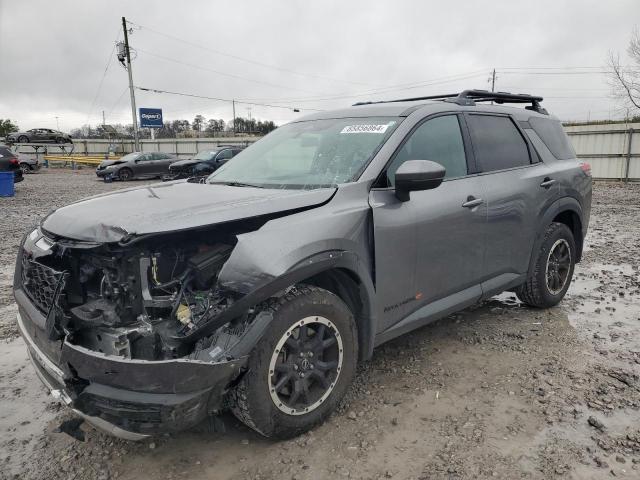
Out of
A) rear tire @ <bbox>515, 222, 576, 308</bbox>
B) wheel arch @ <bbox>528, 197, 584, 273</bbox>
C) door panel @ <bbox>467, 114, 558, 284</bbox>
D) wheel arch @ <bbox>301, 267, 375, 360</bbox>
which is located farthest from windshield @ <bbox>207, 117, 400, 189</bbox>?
rear tire @ <bbox>515, 222, 576, 308</bbox>

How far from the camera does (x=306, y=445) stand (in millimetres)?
2715

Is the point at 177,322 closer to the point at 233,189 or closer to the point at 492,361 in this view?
the point at 233,189

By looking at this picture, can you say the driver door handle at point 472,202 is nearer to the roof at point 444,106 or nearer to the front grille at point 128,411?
the roof at point 444,106

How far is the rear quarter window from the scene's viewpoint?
15.2ft

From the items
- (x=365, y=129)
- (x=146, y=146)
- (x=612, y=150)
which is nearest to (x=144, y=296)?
(x=365, y=129)

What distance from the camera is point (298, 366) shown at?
2.62 m

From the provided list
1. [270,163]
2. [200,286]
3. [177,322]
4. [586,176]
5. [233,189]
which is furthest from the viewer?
[586,176]

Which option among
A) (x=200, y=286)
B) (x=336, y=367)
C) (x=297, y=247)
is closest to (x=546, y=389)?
(x=336, y=367)

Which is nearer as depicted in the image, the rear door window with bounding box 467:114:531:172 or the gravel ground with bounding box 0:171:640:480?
the gravel ground with bounding box 0:171:640:480

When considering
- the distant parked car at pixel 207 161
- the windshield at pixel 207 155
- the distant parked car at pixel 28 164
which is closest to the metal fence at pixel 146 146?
the distant parked car at pixel 28 164

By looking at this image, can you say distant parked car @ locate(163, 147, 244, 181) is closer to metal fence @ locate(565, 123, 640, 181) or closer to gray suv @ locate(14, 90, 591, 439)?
metal fence @ locate(565, 123, 640, 181)

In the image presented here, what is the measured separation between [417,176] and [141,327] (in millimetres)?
1718

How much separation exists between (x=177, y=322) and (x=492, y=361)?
2472mm

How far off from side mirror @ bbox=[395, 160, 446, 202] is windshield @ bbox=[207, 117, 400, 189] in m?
0.28
